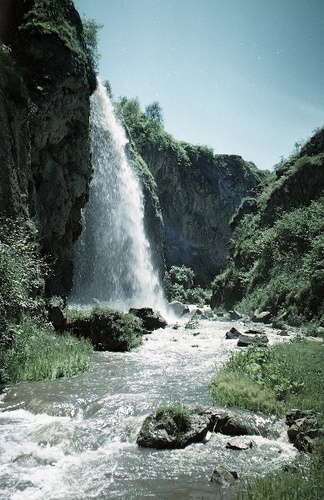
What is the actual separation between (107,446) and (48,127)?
1999 cm

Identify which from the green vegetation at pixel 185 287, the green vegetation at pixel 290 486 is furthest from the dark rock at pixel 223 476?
the green vegetation at pixel 185 287

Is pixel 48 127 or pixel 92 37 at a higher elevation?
pixel 92 37

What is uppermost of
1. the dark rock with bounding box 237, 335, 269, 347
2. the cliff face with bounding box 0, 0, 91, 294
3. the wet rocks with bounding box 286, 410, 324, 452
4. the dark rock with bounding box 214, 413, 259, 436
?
the cliff face with bounding box 0, 0, 91, 294

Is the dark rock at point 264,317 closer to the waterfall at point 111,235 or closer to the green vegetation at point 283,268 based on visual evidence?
the green vegetation at point 283,268

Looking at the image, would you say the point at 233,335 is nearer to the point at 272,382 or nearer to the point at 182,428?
the point at 272,382

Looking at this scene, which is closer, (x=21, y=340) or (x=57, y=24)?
(x=21, y=340)

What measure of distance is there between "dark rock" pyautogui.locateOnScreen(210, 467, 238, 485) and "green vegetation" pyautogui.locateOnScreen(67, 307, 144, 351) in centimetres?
1157

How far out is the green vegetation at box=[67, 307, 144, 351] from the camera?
18000 millimetres

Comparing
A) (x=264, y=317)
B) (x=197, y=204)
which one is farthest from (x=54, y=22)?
(x=197, y=204)

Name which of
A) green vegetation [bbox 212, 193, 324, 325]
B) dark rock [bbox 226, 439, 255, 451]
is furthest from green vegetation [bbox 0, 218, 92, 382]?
green vegetation [bbox 212, 193, 324, 325]

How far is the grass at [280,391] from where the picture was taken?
217 inches

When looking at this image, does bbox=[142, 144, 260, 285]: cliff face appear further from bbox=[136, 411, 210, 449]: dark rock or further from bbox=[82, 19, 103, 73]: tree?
bbox=[136, 411, 210, 449]: dark rock

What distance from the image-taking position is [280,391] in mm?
10352

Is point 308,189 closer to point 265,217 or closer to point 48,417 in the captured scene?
point 265,217
